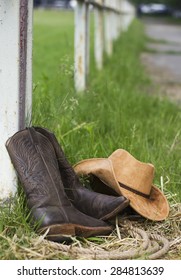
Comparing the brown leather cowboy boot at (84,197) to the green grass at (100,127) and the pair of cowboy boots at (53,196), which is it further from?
the green grass at (100,127)

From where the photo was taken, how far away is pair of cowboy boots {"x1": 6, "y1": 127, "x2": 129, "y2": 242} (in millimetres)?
2746

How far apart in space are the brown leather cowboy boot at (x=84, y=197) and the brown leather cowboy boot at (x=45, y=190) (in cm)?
5

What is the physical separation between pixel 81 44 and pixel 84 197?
2884mm

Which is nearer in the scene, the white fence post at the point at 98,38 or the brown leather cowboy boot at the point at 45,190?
the brown leather cowboy boot at the point at 45,190

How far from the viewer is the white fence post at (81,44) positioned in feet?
18.8

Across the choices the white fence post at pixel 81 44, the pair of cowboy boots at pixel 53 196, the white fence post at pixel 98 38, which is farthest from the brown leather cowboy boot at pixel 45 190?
the white fence post at pixel 98 38

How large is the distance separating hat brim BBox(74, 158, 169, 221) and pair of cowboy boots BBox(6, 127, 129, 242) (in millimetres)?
94

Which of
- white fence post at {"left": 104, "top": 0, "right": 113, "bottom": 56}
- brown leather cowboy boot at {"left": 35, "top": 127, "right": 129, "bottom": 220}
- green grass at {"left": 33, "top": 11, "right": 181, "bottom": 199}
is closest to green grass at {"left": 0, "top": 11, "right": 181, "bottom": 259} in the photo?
green grass at {"left": 33, "top": 11, "right": 181, "bottom": 199}

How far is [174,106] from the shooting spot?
5852 mm

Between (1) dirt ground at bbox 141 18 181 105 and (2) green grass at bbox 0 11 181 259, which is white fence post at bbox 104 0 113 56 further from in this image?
(2) green grass at bbox 0 11 181 259

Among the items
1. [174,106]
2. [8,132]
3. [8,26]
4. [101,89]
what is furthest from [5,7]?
[174,106]
